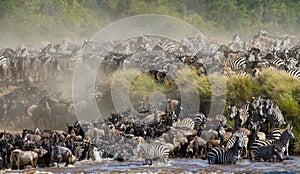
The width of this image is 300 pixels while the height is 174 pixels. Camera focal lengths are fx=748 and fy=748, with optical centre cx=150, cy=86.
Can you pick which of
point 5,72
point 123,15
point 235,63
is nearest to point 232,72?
point 235,63

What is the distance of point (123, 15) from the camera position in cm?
5641

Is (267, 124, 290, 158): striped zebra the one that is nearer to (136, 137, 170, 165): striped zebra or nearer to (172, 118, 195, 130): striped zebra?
(172, 118, 195, 130): striped zebra

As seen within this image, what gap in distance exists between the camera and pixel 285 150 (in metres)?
19.2

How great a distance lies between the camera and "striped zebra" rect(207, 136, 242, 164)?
59.2 ft

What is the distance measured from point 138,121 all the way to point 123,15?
114 feet

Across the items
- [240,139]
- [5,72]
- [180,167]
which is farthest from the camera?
[5,72]

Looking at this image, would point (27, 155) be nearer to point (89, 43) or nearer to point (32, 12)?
point (89, 43)

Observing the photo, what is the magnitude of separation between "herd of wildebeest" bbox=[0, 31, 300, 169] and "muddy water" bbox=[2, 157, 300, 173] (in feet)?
0.96

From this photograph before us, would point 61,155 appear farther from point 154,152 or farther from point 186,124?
point 186,124

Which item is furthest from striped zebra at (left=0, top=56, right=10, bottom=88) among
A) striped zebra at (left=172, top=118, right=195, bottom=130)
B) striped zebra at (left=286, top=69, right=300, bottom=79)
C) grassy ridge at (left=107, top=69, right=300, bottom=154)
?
striped zebra at (left=286, top=69, right=300, bottom=79)

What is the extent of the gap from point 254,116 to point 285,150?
223 cm

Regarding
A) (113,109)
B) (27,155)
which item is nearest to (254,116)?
(113,109)

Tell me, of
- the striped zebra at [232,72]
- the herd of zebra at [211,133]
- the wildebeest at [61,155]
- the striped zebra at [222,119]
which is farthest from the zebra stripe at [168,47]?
the wildebeest at [61,155]

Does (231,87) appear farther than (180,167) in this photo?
Yes
